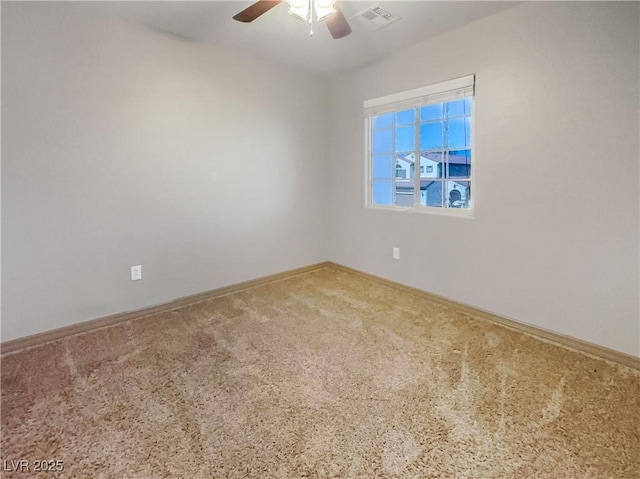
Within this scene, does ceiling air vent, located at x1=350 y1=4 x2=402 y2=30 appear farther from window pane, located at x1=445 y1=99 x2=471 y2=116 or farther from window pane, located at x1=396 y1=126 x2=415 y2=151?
window pane, located at x1=396 y1=126 x2=415 y2=151

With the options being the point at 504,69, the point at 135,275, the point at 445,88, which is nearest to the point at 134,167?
the point at 135,275

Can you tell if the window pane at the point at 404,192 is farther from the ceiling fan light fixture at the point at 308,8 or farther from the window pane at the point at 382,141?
the ceiling fan light fixture at the point at 308,8

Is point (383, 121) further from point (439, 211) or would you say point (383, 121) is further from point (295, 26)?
point (295, 26)

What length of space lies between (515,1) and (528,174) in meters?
1.20

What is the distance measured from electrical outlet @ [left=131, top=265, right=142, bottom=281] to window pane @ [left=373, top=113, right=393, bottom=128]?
9.01ft

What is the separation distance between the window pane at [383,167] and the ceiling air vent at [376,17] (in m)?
1.28

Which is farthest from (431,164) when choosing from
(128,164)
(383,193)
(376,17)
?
(128,164)

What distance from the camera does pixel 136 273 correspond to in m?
2.88

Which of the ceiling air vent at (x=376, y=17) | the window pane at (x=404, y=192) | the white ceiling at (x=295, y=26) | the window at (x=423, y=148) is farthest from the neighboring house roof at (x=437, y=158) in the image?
the ceiling air vent at (x=376, y=17)

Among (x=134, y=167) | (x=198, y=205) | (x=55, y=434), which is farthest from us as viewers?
(x=198, y=205)

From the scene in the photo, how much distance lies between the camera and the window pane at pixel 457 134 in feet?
9.66

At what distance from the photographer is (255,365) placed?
213cm

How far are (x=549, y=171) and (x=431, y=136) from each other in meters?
1.10

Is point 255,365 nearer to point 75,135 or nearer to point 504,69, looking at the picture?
point 75,135
